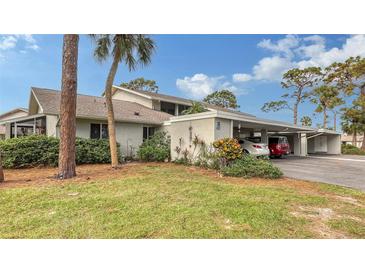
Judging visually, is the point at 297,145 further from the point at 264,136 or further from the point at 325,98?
the point at 325,98

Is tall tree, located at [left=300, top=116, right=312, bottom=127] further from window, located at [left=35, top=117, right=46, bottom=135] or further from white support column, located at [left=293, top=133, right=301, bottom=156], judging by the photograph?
window, located at [left=35, top=117, right=46, bottom=135]

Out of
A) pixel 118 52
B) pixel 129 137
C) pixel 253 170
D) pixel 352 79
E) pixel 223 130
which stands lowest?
pixel 253 170

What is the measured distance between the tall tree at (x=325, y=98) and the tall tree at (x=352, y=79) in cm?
90

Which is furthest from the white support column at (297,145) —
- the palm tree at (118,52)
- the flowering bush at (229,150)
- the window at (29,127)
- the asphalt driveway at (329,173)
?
the window at (29,127)

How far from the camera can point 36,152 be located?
10008 millimetres

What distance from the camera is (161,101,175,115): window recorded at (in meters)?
19.1

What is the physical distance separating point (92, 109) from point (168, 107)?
7.57 metres

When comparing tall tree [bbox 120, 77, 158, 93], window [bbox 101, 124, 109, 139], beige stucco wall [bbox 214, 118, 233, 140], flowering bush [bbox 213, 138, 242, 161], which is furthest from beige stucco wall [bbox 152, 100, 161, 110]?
tall tree [bbox 120, 77, 158, 93]

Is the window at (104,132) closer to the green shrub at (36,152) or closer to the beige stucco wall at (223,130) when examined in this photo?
the green shrub at (36,152)

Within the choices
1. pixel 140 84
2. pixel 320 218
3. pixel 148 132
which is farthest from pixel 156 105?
pixel 320 218

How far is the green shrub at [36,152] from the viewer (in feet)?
31.6
